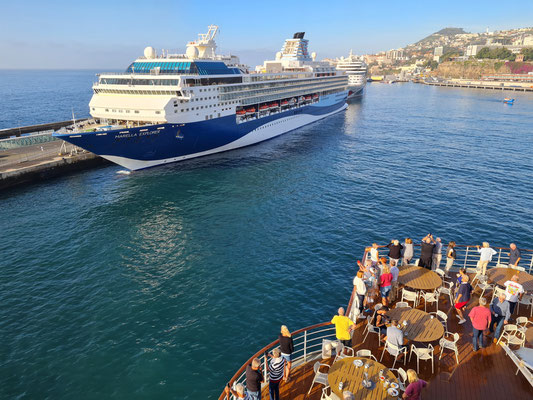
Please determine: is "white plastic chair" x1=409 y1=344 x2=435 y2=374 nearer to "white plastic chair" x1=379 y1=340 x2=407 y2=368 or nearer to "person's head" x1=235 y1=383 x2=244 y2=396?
"white plastic chair" x1=379 y1=340 x2=407 y2=368

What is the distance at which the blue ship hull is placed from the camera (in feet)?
104

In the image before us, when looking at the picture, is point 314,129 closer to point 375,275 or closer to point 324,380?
point 375,275

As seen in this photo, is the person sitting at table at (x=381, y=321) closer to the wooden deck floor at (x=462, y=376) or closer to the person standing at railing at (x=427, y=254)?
the wooden deck floor at (x=462, y=376)

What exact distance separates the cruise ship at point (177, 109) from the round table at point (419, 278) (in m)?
28.6

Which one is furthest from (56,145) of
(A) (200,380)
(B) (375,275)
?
(B) (375,275)

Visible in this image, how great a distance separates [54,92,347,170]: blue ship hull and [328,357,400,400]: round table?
3034 cm

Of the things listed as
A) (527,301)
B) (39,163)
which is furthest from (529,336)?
(39,163)

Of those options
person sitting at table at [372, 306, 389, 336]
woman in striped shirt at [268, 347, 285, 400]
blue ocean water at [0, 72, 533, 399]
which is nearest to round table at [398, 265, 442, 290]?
person sitting at table at [372, 306, 389, 336]

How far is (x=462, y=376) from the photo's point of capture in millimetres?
8711

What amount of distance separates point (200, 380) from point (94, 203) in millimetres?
21659

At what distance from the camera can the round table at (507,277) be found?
11.5 meters

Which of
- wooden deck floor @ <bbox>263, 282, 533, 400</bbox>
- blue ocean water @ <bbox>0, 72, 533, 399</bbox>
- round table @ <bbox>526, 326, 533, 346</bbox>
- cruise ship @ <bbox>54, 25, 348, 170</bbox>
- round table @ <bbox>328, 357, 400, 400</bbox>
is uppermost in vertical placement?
cruise ship @ <bbox>54, 25, 348, 170</bbox>

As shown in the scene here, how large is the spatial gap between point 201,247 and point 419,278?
1349 centimetres

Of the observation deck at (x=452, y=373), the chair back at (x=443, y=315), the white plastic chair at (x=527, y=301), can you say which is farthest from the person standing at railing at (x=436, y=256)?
the chair back at (x=443, y=315)
